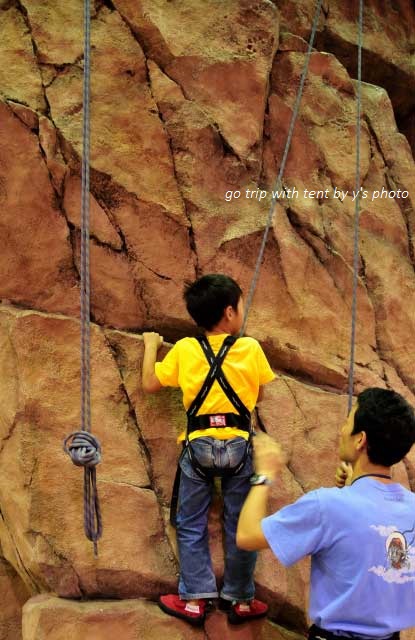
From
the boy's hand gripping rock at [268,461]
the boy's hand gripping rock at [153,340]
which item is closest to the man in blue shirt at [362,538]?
the boy's hand gripping rock at [268,461]

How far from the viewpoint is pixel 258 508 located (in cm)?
210

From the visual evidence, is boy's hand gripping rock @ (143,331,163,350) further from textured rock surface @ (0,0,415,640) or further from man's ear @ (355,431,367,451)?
man's ear @ (355,431,367,451)

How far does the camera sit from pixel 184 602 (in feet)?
9.34

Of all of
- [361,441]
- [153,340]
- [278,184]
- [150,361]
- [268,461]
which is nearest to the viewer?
[361,441]

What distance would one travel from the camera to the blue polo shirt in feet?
6.35

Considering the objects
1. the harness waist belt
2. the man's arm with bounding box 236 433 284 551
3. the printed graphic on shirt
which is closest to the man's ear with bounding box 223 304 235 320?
the harness waist belt

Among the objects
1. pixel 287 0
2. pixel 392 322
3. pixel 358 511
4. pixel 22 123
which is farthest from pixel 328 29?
pixel 358 511

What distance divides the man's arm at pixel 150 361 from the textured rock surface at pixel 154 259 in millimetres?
81

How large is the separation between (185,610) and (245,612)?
0.86 ft

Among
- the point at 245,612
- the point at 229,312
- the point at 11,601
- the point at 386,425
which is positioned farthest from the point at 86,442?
the point at 11,601

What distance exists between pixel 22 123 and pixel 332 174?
74.1 inches

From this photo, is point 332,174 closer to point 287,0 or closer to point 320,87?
point 320,87

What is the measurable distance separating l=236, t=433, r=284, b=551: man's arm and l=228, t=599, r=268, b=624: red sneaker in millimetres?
914

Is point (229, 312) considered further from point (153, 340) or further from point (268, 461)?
point (268, 461)
